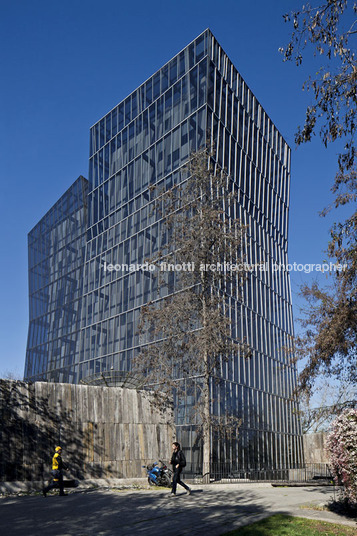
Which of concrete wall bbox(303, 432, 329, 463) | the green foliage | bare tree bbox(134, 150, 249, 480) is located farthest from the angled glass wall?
the green foliage

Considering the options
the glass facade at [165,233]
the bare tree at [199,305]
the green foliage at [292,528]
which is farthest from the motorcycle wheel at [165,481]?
the glass facade at [165,233]

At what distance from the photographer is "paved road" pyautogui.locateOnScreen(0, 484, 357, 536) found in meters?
8.50

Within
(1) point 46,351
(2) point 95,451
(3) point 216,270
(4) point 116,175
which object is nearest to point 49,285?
(1) point 46,351

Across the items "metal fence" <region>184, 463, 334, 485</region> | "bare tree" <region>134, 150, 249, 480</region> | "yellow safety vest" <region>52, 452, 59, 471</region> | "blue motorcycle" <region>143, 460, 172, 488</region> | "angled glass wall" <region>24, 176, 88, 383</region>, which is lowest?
"metal fence" <region>184, 463, 334, 485</region>

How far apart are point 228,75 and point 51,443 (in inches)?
1493

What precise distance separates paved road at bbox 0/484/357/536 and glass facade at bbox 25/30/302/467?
22735mm

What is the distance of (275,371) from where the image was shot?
156 feet

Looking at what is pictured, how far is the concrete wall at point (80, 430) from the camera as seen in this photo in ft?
46.9

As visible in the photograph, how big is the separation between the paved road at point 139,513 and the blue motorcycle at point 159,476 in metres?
2.95

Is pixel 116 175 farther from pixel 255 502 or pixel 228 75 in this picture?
pixel 255 502

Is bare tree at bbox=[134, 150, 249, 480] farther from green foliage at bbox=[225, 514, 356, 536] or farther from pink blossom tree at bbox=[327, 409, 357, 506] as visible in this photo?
green foliage at bbox=[225, 514, 356, 536]

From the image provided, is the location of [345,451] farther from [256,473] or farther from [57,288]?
[57,288]

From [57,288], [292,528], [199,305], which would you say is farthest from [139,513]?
[57,288]

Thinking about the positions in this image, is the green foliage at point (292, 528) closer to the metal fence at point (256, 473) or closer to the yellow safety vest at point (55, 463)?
the yellow safety vest at point (55, 463)
